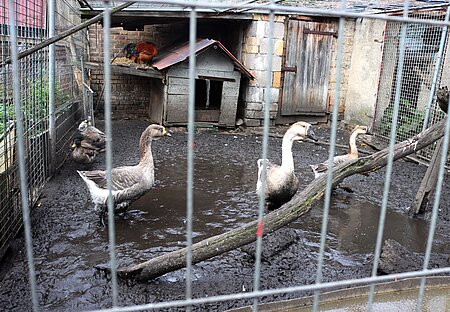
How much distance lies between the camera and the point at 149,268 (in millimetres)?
3152

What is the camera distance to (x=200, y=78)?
9273 millimetres

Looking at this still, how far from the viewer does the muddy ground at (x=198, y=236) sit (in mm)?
3227

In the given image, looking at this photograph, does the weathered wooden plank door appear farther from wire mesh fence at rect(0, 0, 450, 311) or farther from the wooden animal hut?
wire mesh fence at rect(0, 0, 450, 311)

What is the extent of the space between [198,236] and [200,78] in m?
5.59

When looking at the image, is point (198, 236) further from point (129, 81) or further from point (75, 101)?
point (129, 81)

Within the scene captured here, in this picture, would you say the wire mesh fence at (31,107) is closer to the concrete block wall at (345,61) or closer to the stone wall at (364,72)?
the concrete block wall at (345,61)

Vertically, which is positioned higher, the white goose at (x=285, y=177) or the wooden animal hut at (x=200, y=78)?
the wooden animal hut at (x=200, y=78)

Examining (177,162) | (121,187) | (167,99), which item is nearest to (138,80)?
(167,99)

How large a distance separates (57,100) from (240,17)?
461 cm

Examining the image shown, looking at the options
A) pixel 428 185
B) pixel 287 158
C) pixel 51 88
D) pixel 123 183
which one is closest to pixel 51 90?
pixel 51 88

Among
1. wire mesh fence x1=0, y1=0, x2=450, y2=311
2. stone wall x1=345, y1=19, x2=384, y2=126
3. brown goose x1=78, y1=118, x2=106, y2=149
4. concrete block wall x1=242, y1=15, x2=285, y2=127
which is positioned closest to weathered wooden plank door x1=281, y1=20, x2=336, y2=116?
concrete block wall x1=242, y1=15, x2=285, y2=127

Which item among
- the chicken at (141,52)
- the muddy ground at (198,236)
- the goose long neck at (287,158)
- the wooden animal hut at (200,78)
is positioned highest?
the chicken at (141,52)

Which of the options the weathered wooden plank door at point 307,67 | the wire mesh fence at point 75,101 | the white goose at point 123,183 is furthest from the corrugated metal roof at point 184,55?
the white goose at point 123,183

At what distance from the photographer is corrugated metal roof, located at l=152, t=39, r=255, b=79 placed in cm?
878
